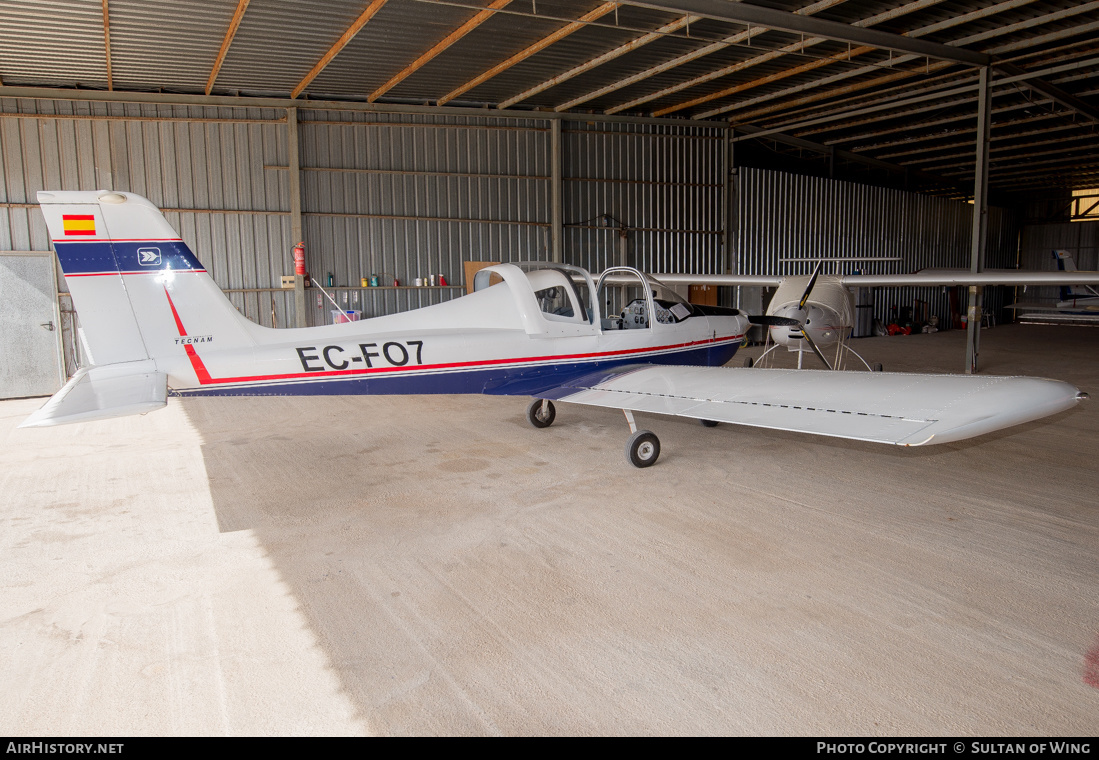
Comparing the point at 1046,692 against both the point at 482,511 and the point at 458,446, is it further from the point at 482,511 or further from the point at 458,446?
the point at 458,446

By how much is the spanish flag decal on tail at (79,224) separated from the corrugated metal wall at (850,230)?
15160 millimetres

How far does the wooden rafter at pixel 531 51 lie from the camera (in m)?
10.6

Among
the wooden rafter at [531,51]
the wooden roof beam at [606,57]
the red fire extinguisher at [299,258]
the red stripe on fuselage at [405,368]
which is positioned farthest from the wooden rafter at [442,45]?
the red stripe on fuselage at [405,368]

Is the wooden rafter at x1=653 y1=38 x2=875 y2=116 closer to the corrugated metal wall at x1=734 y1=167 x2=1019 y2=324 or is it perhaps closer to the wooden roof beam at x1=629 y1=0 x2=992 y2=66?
the wooden roof beam at x1=629 y1=0 x2=992 y2=66

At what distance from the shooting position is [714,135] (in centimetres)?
1866

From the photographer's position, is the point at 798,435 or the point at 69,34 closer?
the point at 798,435

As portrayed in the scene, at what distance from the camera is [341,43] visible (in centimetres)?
1176

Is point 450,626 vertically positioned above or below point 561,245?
below

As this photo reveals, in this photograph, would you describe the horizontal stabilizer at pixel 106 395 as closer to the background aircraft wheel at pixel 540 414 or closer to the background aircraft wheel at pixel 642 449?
the background aircraft wheel at pixel 642 449

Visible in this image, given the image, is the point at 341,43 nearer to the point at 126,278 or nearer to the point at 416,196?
the point at 416,196

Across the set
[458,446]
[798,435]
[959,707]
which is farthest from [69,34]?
[959,707]

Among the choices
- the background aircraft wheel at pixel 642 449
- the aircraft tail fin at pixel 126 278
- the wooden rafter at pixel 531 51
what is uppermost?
the wooden rafter at pixel 531 51

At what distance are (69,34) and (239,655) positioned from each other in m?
11.4

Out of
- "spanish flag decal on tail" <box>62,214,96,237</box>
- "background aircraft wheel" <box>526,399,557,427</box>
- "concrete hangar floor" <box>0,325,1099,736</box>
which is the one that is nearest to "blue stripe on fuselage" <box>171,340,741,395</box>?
"concrete hangar floor" <box>0,325,1099,736</box>
